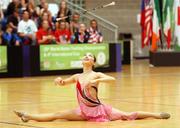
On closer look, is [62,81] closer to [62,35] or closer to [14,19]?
[14,19]

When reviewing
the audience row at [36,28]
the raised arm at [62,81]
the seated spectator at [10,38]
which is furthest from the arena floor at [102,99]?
the audience row at [36,28]

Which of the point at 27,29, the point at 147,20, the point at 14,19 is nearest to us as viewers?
the point at 27,29

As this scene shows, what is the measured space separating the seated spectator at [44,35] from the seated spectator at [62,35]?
0.43m

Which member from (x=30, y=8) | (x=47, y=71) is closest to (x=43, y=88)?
(x=47, y=71)

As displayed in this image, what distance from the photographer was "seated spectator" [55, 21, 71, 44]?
2170cm

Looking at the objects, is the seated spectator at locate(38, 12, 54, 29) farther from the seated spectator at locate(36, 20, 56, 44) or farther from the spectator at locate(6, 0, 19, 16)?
the spectator at locate(6, 0, 19, 16)

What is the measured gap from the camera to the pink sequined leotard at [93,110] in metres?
8.88

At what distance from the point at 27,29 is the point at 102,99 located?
877 centimetres

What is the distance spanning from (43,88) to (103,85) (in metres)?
1.99

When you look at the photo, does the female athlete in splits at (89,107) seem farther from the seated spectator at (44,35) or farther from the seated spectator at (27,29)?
the seated spectator at (44,35)

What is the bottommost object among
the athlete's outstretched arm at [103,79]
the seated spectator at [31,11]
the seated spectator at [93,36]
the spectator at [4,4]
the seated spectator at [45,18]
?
the athlete's outstretched arm at [103,79]

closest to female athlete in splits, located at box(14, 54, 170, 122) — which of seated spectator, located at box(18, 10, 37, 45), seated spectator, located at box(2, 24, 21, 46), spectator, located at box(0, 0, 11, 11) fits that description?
seated spectator, located at box(2, 24, 21, 46)

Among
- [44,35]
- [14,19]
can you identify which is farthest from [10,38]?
[44,35]

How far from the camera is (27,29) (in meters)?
20.9
